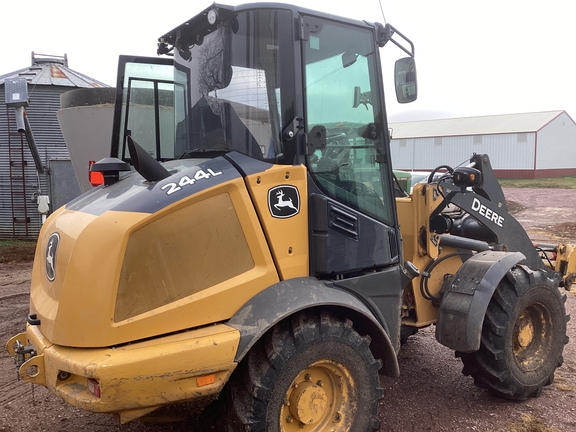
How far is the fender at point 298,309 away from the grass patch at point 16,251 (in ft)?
30.3

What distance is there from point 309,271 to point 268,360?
0.59 meters

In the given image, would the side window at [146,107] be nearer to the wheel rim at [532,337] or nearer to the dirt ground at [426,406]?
the dirt ground at [426,406]

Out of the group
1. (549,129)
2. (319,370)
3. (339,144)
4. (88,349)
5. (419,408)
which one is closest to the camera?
(88,349)

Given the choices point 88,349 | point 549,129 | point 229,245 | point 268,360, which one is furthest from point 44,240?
point 549,129

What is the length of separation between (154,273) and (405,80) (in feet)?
6.92

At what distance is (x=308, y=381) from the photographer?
10.0ft

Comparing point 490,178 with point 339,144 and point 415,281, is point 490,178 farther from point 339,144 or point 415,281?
point 339,144

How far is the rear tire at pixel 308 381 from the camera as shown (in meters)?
2.83

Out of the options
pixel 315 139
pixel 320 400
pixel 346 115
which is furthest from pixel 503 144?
pixel 320 400

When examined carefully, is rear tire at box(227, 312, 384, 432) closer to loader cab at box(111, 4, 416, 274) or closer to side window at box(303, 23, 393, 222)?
loader cab at box(111, 4, 416, 274)

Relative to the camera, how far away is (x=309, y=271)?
318cm

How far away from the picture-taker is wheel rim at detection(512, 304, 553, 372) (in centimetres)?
418

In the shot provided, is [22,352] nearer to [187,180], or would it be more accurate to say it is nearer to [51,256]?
[51,256]

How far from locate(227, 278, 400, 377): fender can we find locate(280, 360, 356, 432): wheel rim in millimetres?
332
